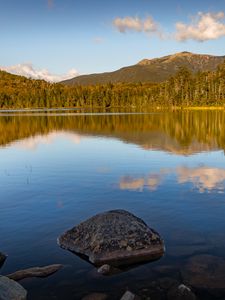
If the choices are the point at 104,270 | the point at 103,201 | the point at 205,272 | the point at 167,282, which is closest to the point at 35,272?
the point at 104,270

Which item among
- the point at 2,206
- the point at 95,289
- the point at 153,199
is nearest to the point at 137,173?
the point at 153,199

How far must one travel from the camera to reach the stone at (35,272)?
51.7 ft

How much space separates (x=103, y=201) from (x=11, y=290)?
1447 centimetres

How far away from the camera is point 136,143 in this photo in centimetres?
6384

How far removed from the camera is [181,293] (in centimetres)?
1432

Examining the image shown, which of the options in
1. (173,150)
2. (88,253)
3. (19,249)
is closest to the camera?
(88,253)

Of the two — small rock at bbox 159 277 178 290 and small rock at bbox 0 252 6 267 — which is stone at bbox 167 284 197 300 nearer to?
small rock at bbox 159 277 178 290

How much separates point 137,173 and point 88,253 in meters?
20.3

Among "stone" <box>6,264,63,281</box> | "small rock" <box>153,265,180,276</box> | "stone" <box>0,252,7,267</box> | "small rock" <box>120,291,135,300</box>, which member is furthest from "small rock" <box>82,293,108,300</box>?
"stone" <box>0,252,7,267</box>

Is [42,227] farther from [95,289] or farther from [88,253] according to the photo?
[95,289]

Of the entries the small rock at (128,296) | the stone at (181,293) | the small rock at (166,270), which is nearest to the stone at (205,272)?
the small rock at (166,270)

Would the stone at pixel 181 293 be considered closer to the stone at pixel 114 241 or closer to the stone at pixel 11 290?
the stone at pixel 114 241

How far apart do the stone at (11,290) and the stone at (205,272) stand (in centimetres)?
632

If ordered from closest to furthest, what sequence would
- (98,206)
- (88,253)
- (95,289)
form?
1. (95,289)
2. (88,253)
3. (98,206)
